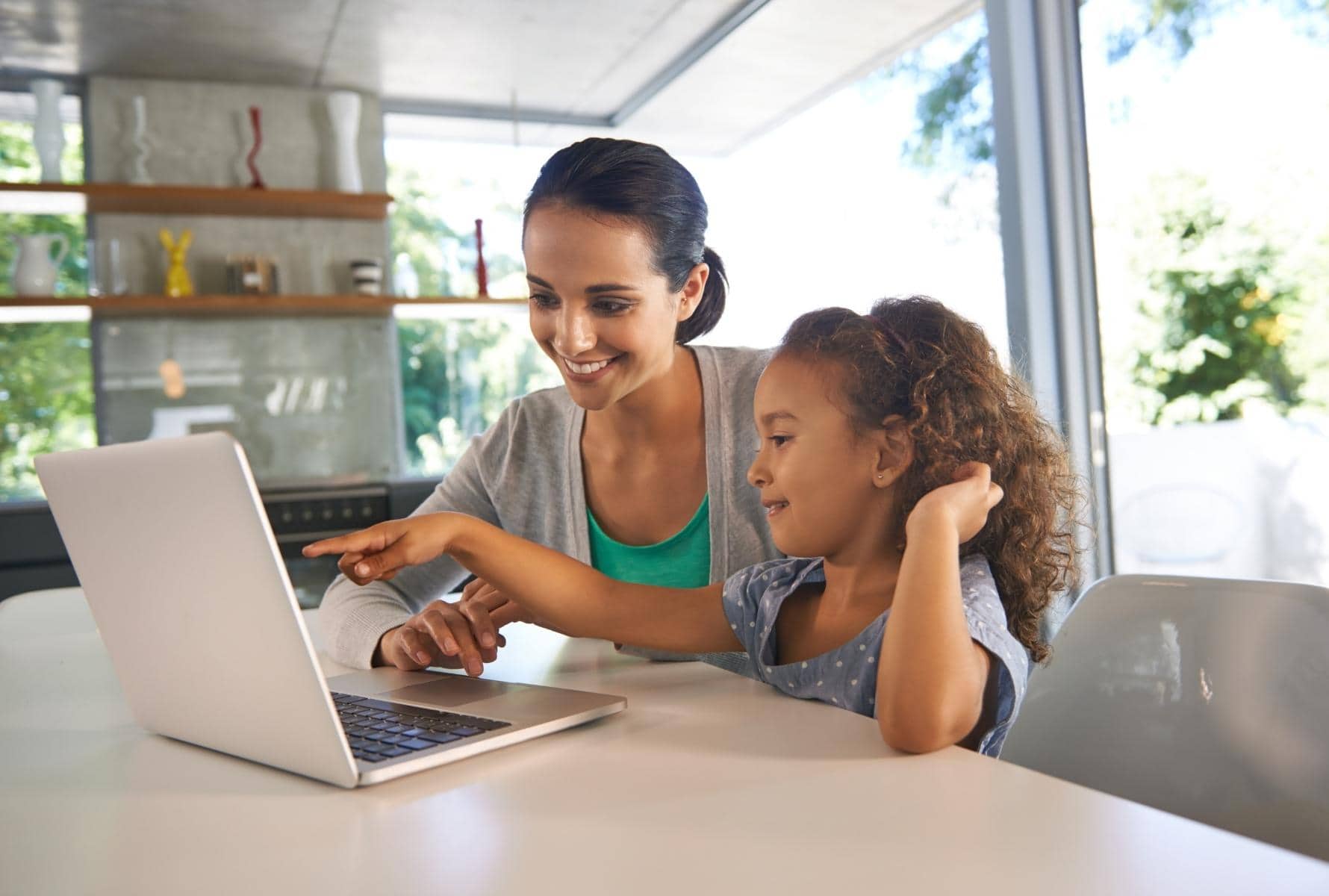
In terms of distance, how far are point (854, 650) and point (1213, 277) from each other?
2.02 m

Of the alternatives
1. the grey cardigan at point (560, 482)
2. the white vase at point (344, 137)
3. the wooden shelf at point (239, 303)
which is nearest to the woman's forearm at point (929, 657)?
the grey cardigan at point (560, 482)

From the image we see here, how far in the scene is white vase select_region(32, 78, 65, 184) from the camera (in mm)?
3891

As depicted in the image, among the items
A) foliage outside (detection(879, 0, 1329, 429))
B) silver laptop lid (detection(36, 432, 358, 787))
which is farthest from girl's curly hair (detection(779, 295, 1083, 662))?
foliage outside (detection(879, 0, 1329, 429))

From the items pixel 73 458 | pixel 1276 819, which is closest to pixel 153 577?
pixel 73 458

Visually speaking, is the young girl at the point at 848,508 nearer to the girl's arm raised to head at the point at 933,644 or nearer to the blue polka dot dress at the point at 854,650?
the blue polka dot dress at the point at 854,650

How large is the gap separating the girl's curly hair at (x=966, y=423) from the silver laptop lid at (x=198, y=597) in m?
0.65

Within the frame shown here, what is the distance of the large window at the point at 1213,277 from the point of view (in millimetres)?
2357

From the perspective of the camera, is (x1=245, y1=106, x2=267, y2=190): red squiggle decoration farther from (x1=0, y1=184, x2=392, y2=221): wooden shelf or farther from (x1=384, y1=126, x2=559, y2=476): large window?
(x1=384, y1=126, x2=559, y2=476): large window

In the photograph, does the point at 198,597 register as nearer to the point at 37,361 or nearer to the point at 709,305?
the point at 709,305

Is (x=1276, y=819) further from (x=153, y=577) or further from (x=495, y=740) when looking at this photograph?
(x=153, y=577)

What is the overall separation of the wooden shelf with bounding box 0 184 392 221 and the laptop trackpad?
3432 millimetres

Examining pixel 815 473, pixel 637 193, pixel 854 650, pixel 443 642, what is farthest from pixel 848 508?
pixel 637 193

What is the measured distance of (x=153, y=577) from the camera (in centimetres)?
79

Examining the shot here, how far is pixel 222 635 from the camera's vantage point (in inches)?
29.7
